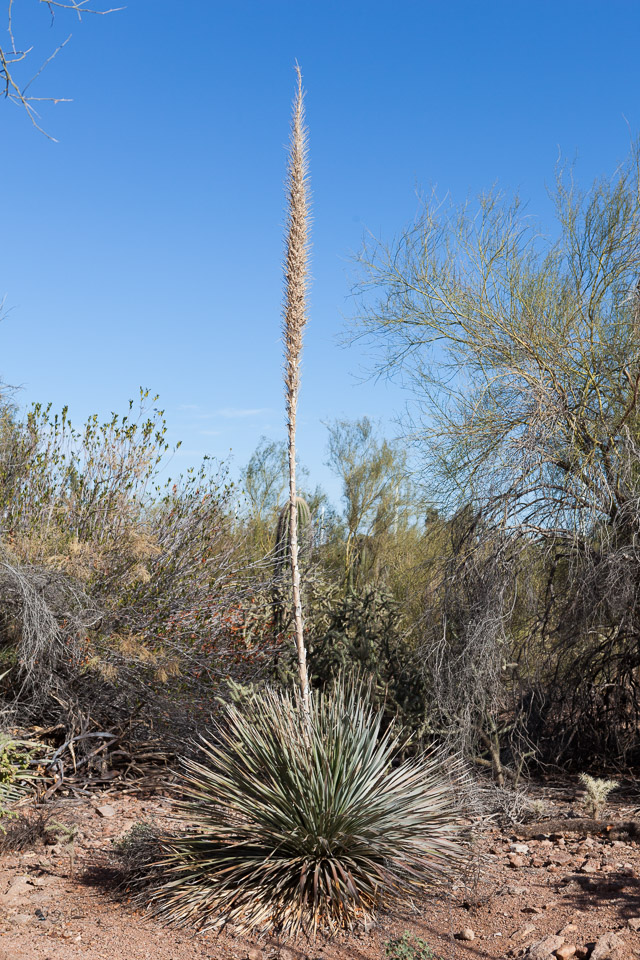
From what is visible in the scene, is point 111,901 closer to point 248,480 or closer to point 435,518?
point 435,518

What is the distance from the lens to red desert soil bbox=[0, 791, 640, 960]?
3908 mm

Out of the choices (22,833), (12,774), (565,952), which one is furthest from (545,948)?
(12,774)

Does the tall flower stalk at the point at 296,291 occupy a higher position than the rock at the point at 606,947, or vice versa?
the tall flower stalk at the point at 296,291

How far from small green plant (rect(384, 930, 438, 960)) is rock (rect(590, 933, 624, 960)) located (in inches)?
27.1

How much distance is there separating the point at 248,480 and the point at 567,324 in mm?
12886

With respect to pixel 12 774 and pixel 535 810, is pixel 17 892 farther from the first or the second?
pixel 535 810

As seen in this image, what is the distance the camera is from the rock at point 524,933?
13.1 feet

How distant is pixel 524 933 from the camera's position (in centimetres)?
404

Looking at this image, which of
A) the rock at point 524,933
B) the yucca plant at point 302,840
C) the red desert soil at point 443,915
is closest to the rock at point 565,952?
the red desert soil at point 443,915

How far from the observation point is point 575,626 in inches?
277

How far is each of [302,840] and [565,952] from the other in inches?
51.9

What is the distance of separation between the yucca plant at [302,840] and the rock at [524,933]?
0.52 m

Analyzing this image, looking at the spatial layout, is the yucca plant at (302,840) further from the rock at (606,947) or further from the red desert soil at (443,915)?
the rock at (606,947)

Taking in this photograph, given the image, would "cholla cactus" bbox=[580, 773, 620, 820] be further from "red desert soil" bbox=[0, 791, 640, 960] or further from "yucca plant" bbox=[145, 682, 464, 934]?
"yucca plant" bbox=[145, 682, 464, 934]
